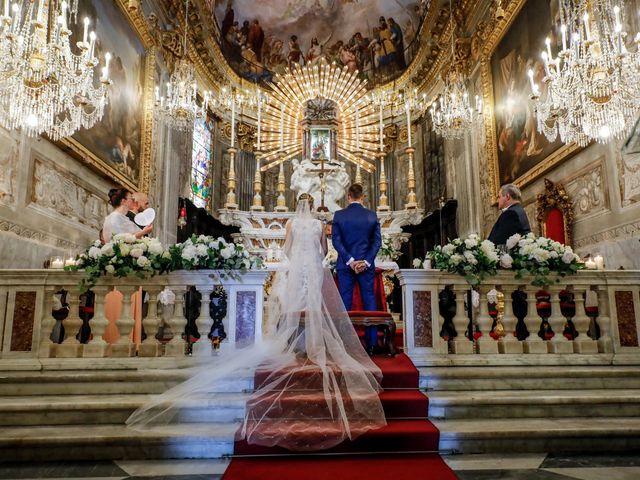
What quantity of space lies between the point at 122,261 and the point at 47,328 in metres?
0.99

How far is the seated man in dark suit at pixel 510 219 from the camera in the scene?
5.68 meters

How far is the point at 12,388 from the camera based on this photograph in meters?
4.21

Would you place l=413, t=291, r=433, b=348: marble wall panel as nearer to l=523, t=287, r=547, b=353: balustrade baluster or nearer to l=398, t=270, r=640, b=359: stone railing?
l=398, t=270, r=640, b=359: stone railing

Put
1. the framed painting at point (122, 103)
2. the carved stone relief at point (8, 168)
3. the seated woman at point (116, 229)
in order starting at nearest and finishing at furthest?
the seated woman at point (116, 229) → the carved stone relief at point (8, 168) → the framed painting at point (122, 103)

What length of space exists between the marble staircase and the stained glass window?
9.92m

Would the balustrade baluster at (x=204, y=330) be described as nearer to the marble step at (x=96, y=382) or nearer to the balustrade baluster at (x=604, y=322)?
the marble step at (x=96, y=382)

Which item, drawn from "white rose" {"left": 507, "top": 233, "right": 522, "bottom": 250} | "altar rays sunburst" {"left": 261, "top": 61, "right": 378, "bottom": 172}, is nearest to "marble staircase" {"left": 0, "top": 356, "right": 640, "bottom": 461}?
"white rose" {"left": 507, "top": 233, "right": 522, "bottom": 250}

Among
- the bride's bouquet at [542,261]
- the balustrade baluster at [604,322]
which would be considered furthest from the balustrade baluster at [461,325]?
the balustrade baluster at [604,322]

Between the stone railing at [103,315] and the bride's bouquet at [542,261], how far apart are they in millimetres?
2711

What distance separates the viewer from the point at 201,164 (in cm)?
1477

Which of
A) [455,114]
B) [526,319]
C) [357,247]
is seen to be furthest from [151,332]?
[455,114]

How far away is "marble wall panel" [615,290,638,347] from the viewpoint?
4992 mm

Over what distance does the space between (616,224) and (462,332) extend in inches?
140

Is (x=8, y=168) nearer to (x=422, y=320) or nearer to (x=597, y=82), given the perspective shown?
(x=422, y=320)
